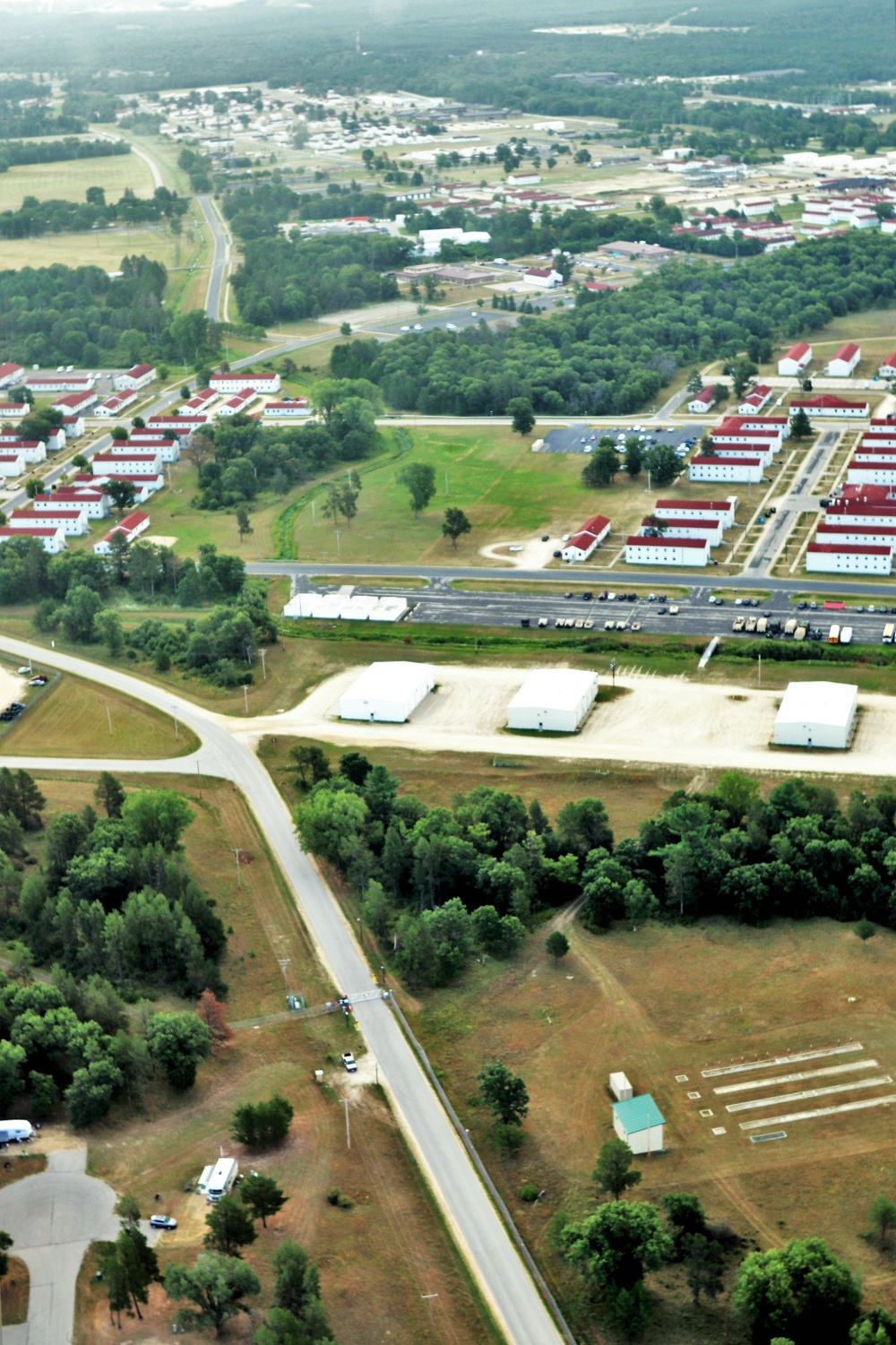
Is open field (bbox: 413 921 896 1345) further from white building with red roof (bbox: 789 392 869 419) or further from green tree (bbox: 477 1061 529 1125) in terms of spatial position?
white building with red roof (bbox: 789 392 869 419)

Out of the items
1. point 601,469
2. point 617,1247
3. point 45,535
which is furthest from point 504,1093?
point 601,469

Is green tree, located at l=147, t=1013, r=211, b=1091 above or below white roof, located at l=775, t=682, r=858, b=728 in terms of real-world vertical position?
above

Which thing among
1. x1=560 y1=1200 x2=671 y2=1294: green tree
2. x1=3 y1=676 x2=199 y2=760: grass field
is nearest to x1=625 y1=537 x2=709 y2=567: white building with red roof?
x1=3 y1=676 x2=199 y2=760: grass field

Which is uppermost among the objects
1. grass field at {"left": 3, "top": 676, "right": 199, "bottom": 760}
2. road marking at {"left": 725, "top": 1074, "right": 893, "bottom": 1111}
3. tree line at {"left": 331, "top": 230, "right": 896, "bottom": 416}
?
tree line at {"left": 331, "top": 230, "right": 896, "bottom": 416}

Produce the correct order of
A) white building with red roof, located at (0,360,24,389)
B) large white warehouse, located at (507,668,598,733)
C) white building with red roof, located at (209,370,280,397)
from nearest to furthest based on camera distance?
1. large white warehouse, located at (507,668,598,733)
2. white building with red roof, located at (209,370,280,397)
3. white building with red roof, located at (0,360,24,389)

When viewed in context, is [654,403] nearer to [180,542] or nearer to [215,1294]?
[180,542]

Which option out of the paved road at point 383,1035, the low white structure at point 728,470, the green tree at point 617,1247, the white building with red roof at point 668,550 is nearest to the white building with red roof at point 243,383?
the low white structure at point 728,470
